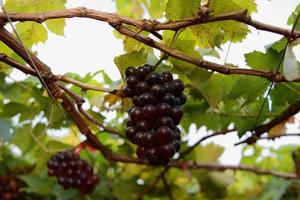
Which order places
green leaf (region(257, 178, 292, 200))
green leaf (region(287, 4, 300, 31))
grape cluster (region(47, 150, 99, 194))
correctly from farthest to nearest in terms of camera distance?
green leaf (region(257, 178, 292, 200))
grape cluster (region(47, 150, 99, 194))
green leaf (region(287, 4, 300, 31))

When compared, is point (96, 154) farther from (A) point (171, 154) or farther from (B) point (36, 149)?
(A) point (171, 154)

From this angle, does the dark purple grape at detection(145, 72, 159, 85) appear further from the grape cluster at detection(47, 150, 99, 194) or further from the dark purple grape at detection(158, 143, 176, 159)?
the grape cluster at detection(47, 150, 99, 194)

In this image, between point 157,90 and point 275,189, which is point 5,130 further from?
point 275,189

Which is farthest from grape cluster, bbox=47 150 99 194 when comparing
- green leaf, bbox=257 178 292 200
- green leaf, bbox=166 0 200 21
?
green leaf, bbox=257 178 292 200

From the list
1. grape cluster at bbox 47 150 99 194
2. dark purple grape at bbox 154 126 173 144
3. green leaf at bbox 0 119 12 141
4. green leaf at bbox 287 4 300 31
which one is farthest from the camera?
green leaf at bbox 0 119 12 141

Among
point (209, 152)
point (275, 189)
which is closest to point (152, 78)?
point (209, 152)

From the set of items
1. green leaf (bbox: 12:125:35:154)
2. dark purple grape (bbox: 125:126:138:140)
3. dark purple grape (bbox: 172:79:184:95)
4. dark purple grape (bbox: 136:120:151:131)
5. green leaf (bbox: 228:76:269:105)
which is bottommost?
green leaf (bbox: 12:125:35:154)

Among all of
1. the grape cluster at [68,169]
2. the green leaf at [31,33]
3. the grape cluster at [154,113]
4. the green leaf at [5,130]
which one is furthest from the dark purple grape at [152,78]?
the green leaf at [5,130]

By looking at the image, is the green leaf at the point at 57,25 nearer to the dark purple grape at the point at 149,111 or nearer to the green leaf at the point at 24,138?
the dark purple grape at the point at 149,111
